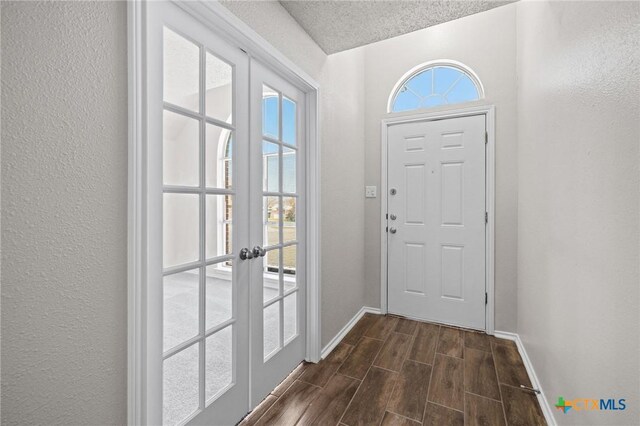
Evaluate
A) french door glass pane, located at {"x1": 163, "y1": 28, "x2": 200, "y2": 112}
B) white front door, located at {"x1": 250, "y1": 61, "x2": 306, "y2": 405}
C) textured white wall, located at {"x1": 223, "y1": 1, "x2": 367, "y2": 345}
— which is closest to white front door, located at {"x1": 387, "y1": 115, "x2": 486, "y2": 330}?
textured white wall, located at {"x1": 223, "y1": 1, "x2": 367, "y2": 345}

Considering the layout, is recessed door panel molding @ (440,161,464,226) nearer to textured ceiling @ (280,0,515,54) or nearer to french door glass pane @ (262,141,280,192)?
textured ceiling @ (280,0,515,54)

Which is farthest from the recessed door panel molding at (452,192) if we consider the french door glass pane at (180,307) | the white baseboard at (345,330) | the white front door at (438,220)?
the french door glass pane at (180,307)

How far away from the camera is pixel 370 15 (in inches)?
67.6

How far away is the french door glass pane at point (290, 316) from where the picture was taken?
189 cm

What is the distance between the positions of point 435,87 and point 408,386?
266cm

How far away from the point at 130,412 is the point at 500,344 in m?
2.64

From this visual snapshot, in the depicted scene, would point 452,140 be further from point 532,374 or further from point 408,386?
point 408,386

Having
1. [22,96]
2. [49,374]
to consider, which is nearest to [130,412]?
[49,374]

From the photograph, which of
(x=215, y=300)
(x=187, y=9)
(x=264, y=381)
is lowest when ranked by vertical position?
(x=264, y=381)

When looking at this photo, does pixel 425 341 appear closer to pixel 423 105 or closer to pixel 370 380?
pixel 370 380

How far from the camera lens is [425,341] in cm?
238

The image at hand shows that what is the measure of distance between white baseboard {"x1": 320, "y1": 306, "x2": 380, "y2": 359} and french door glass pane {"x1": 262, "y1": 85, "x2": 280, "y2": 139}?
1.66 meters

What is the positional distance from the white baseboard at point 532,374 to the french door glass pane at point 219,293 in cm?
177

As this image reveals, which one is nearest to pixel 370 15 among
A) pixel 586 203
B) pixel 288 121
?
pixel 288 121
